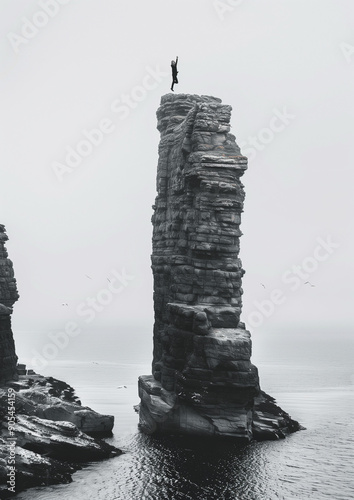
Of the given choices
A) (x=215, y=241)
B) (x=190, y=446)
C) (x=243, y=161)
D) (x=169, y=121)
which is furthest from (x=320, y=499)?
(x=169, y=121)

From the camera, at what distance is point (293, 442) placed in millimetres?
84000

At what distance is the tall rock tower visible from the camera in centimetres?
11219

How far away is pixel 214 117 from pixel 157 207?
18.4m

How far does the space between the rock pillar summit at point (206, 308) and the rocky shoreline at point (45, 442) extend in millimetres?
9601

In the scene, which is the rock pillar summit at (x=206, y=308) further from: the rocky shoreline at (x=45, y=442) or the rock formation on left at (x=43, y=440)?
the rock formation on left at (x=43, y=440)

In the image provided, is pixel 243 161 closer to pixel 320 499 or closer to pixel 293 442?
pixel 293 442

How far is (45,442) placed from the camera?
72625mm

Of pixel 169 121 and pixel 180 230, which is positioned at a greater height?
pixel 169 121

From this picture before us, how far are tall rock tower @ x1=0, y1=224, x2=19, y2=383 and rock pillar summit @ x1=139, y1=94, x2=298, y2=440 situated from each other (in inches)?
1053

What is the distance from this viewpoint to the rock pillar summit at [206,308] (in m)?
82.0

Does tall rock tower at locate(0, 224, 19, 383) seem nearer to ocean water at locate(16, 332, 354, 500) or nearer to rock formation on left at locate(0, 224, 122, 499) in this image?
rock formation on left at locate(0, 224, 122, 499)

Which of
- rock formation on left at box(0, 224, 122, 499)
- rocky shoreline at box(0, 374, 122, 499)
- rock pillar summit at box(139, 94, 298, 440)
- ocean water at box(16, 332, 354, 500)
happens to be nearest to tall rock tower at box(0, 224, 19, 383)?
rock formation on left at box(0, 224, 122, 499)

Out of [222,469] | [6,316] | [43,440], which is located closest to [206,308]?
[222,469]

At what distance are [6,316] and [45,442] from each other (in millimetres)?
43884
